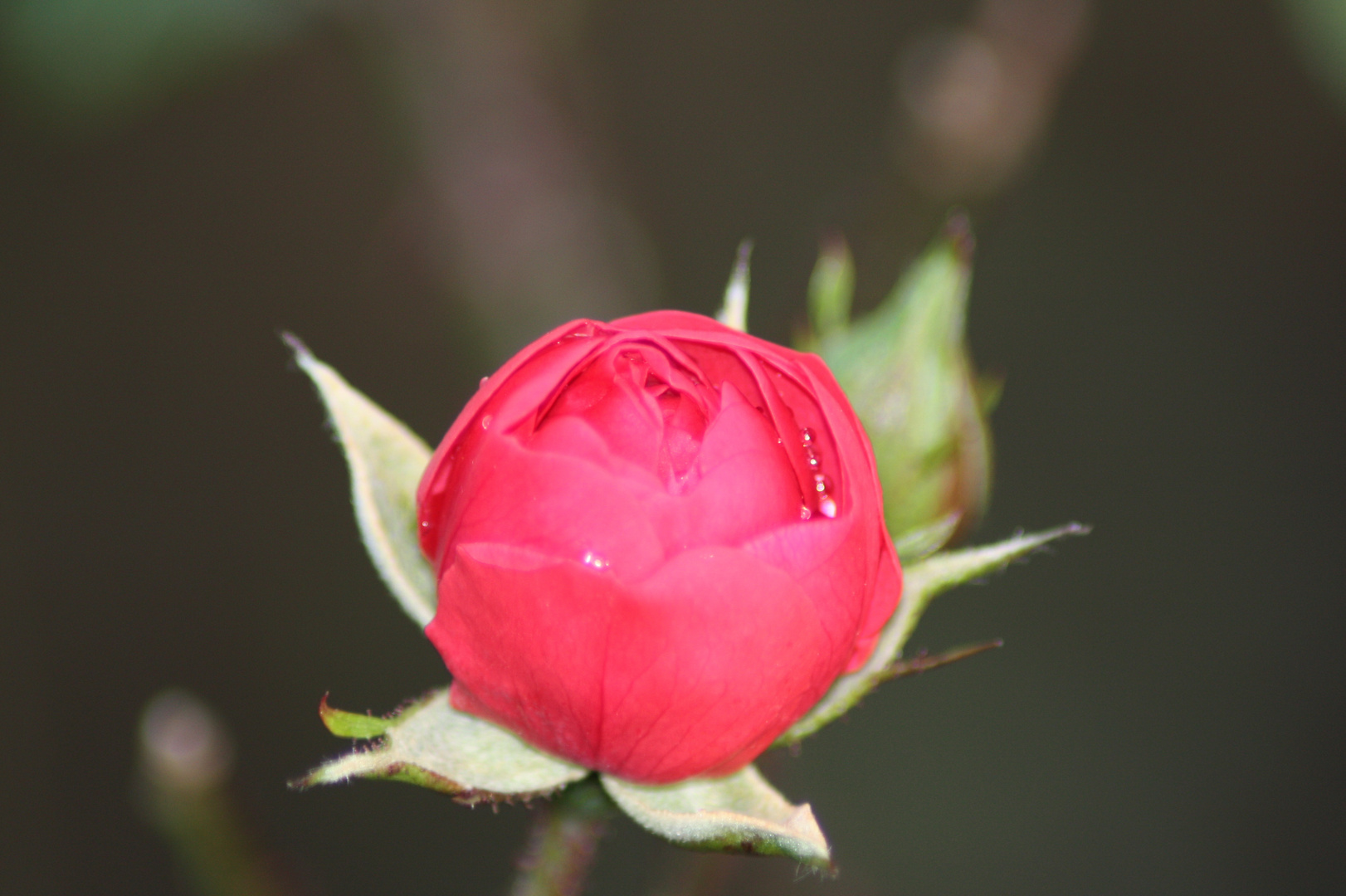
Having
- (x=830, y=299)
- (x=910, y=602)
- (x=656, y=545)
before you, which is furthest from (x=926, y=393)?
(x=656, y=545)

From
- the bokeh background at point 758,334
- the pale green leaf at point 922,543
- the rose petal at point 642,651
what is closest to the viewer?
the rose petal at point 642,651

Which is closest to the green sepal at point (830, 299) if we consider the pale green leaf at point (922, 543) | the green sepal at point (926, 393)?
the green sepal at point (926, 393)

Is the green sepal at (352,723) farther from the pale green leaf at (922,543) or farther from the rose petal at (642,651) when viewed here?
the pale green leaf at (922,543)

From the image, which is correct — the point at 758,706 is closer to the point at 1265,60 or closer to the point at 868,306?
the point at 868,306

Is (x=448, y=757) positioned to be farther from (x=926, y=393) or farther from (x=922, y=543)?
(x=926, y=393)

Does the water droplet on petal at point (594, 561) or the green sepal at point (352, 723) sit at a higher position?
the water droplet on petal at point (594, 561)

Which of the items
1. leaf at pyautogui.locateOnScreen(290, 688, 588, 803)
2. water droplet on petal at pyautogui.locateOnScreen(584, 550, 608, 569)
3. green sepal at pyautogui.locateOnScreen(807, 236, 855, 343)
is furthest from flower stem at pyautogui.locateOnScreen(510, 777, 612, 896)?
green sepal at pyautogui.locateOnScreen(807, 236, 855, 343)
